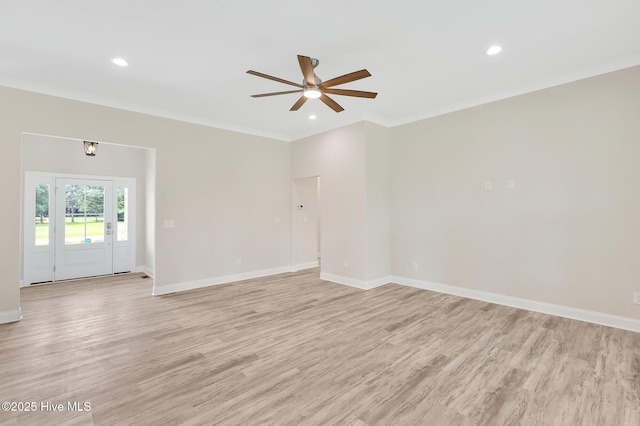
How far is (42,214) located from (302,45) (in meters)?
6.12

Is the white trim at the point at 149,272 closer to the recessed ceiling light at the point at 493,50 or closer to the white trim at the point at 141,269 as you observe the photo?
the white trim at the point at 141,269

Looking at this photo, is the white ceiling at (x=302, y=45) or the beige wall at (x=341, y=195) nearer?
the white ceiling at (x=302, y=45)

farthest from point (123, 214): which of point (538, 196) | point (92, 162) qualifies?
point (538, 196)

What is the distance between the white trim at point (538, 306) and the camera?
338 centimetres

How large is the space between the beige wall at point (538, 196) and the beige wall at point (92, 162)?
597cm

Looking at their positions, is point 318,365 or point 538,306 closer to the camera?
point 318,365

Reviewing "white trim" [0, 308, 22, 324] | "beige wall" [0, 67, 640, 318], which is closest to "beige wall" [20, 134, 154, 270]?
"beige wall" [0, 67, 640, 318]

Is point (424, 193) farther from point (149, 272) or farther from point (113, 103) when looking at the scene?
point (149, 272)

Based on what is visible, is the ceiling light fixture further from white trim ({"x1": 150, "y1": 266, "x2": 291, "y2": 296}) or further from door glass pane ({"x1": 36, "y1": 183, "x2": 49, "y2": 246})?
door glass pane ({"x1": 36, "y1": 183, "x2": 49, "y2": 246})

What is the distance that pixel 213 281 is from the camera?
5527 millimetres

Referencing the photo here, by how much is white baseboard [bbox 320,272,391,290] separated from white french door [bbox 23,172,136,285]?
457 cm

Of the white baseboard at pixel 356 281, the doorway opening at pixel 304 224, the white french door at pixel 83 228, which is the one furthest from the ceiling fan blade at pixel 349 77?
the white french door at pixel 83 228

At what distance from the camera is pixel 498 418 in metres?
1.95

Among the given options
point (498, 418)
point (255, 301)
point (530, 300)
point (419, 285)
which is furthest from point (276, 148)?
point (498, 418)
